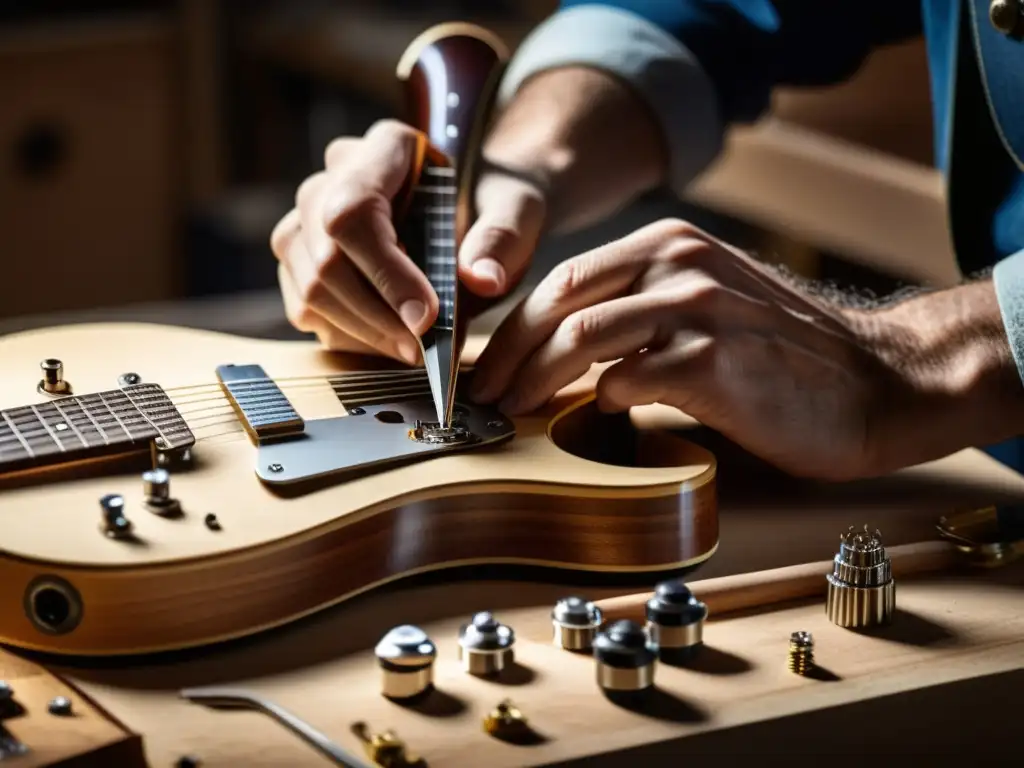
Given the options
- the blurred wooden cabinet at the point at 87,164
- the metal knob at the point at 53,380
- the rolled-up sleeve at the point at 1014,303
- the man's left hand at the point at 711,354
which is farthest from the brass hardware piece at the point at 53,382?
the blurred wooden cabinet at the point at 87,164

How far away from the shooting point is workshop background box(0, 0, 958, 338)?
99.0 inches

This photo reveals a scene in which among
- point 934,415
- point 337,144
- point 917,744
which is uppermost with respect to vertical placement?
point 337,144

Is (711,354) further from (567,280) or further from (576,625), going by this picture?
(576,625)

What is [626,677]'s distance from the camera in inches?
27.6

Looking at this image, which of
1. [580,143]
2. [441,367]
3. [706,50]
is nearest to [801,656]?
[441,367]

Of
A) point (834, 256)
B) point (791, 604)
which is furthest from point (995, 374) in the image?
point (834, 256)

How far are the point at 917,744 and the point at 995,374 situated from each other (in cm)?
31

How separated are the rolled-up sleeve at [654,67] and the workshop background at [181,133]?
0.83 meters

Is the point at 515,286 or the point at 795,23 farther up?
A: the point at 795,23

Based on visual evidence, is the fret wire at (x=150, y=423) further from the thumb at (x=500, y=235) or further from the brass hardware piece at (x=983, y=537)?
the brass hardware piece at (x=983, y=537)

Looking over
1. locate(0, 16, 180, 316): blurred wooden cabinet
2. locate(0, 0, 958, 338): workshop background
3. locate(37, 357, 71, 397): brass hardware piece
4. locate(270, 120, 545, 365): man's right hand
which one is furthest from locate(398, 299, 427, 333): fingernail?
locate(0, 16, 180, 316): blurred wooden cabinet

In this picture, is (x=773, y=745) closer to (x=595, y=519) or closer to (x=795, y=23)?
(x=595, y=519)

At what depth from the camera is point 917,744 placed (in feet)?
2.40

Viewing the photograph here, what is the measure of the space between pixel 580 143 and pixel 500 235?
0.82 feet
